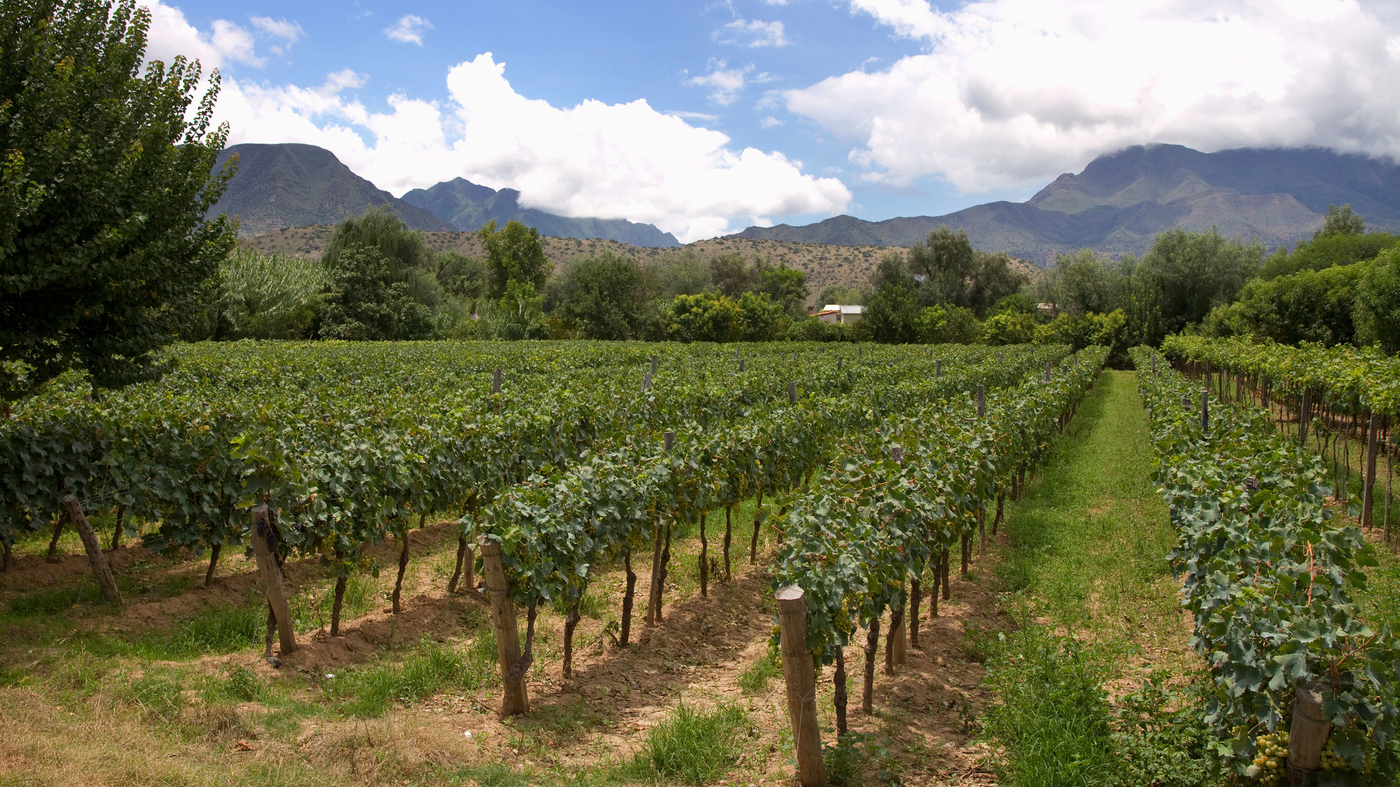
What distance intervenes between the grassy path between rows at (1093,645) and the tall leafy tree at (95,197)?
876cm

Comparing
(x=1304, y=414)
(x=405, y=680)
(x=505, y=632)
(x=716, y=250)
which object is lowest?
(x=405, y=680)

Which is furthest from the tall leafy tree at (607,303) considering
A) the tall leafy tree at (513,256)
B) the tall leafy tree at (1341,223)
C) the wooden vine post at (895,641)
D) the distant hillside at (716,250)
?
the tall leafy tree at (1341,223)

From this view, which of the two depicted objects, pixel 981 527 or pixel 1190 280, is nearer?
pixel 981 527

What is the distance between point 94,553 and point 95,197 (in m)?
3.43

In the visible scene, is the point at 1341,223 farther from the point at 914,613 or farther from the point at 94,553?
the point at 94,553

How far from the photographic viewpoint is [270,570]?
18.5 ft

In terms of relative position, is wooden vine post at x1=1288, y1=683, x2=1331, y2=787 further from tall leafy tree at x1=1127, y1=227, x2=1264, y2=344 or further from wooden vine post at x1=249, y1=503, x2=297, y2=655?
tall leafy tree at x1=1127, y1=227, x2=1264, y2=344

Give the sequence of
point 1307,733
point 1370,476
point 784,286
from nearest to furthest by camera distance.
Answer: point 1307,733 < point 1370,476 < point 784,286

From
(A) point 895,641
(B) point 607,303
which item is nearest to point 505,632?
(A) point 895,641

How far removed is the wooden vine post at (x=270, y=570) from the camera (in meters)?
5.64

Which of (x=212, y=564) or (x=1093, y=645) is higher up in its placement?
(x=212, y=564)

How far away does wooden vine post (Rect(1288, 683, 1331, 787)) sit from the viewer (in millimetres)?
3041

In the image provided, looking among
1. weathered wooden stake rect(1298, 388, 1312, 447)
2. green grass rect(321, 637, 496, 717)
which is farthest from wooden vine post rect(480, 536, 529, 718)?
weathered wooden stake rect(1298, 388, 1312, 447)

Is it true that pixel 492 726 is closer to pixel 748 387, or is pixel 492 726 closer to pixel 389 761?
pixel 389 761
